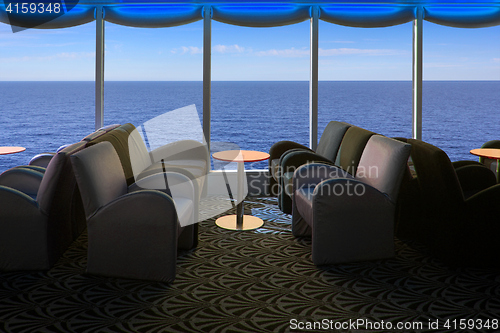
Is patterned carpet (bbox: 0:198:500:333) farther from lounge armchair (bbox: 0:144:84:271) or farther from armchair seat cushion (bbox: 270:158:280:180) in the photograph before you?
armchair seat cushion (bbox: 270:158:280:180)

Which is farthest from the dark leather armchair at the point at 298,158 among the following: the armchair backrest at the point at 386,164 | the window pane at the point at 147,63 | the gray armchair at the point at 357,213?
the window pane at the point at 147,63

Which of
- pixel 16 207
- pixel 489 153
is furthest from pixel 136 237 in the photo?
pixel 489 153

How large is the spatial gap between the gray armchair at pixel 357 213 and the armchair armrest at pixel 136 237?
43.2 inches

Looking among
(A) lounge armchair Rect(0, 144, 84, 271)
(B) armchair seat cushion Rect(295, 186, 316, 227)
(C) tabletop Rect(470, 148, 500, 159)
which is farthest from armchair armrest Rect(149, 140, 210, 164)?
(C) tabletop Rect(470, 148, 500, 159)

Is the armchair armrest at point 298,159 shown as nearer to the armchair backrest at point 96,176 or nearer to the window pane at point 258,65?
the armchair backrest at point 96,176

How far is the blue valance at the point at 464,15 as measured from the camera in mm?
5832

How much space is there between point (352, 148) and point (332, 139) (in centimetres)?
74

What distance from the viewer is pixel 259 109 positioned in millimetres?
36375

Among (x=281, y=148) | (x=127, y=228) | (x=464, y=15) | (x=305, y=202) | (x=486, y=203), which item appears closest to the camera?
(x=127, y=228)

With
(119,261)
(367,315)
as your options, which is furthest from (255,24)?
(367,315)

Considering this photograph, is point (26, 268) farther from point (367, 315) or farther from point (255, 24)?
point (255, 24)

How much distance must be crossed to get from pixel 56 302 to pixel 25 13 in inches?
179

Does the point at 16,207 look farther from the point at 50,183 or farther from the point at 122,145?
the point at 122,145

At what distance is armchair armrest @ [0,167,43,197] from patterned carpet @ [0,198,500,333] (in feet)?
2.23
